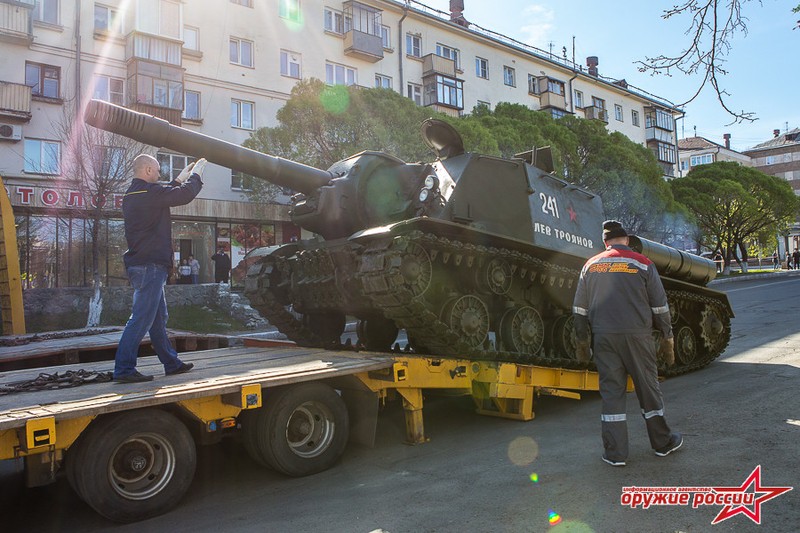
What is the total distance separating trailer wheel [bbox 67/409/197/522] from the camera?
4.22 metres

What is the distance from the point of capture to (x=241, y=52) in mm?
28516

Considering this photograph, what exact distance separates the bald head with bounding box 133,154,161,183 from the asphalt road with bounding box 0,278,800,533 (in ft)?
8.53

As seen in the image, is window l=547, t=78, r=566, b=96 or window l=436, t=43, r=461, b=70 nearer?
window l=436, t=43, r=461, b=70

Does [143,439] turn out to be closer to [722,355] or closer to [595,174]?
[722,355]

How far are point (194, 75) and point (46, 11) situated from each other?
5.60 metres

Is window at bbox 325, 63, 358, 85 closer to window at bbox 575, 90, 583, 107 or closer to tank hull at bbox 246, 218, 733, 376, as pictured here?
window at bbox 575, 90, 583, 107

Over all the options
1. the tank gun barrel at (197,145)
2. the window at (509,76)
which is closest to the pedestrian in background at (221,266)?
the tank gun barrel at (197,145)

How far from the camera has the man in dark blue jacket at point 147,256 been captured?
5.39m

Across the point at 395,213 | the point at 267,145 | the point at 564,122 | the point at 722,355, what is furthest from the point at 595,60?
the point at 395,213

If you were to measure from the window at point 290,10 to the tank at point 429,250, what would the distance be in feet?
76.6

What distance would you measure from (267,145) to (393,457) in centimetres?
1929

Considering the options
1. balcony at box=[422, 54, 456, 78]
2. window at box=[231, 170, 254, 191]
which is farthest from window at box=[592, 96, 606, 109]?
window at box=[231, 170, 254, 191]

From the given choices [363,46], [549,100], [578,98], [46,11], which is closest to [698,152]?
[578,98]

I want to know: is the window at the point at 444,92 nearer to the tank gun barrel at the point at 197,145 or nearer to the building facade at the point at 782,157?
the tank gun barrel at the point at 197,145
